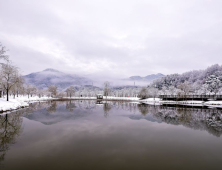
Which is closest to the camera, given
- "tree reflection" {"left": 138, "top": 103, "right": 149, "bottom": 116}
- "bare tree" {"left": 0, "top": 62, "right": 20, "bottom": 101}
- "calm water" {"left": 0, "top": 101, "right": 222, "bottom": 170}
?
"calm water" {"left": 0, "top": 101, "right": 222, "bottom": 170}

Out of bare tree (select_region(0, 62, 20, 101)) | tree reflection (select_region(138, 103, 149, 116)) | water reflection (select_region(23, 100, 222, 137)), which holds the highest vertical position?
bare tree (select_region(0, 62, 20, 101))

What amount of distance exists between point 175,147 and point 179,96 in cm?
6963

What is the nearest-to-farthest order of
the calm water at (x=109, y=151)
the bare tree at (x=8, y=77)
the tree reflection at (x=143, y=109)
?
the calm water at (x=109, y=151), the tree reflection at (x=143, y=109), the bare tree at (x=8, y=77)

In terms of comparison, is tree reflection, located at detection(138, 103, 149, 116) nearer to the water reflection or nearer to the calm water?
the water reflection

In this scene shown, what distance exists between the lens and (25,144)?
1002cm

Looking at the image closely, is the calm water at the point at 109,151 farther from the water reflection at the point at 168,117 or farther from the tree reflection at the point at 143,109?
the tree reflection at the point at 143,109

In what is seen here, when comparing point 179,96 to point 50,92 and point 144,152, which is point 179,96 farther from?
A: point 50,92

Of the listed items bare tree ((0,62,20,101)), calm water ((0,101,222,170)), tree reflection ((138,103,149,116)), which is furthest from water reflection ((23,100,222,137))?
bare tree ((0,62,20,101))

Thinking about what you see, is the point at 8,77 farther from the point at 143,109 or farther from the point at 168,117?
the point at 168,117

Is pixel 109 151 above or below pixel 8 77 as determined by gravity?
below

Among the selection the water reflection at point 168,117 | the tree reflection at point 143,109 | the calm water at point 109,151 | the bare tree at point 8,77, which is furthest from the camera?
the bare tree at point 8,77

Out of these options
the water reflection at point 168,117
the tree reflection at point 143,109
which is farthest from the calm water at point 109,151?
the tree reflection at point 143,109

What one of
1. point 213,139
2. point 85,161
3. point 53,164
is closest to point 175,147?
point 213,139

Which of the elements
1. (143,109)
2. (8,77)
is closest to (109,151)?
(143,109)
